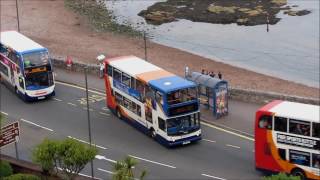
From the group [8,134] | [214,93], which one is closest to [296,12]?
[214,93]

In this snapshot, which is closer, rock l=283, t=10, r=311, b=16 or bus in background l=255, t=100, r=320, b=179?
bus in background l=255, t=100, r=320, b=179

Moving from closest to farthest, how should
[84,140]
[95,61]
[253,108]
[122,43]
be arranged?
[84,140], [253,108], [95,61], [122,43]

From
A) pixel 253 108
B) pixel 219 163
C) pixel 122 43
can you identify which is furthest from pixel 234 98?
pixel 122 43

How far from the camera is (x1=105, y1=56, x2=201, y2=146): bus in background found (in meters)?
37.1

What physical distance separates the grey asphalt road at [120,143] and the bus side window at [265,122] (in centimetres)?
305

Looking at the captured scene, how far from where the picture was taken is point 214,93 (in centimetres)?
4222

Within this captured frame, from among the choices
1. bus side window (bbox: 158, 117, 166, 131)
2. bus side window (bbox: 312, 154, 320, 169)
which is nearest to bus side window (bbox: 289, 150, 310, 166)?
bus side window (bbox: 312, 154, 320, 169)

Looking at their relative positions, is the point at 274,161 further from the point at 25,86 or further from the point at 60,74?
the point at 60,74

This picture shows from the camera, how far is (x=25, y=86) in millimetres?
45969

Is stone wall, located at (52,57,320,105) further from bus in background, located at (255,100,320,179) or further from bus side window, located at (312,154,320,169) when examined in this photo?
bus side window, located at (312,154,320,169)

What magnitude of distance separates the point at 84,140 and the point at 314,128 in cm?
1421

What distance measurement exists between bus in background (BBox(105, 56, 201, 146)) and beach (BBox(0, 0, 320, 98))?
1153 centimetres

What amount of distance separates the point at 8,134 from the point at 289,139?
13428 millimetres

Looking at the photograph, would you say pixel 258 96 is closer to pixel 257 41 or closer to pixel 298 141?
pixel 298 141
